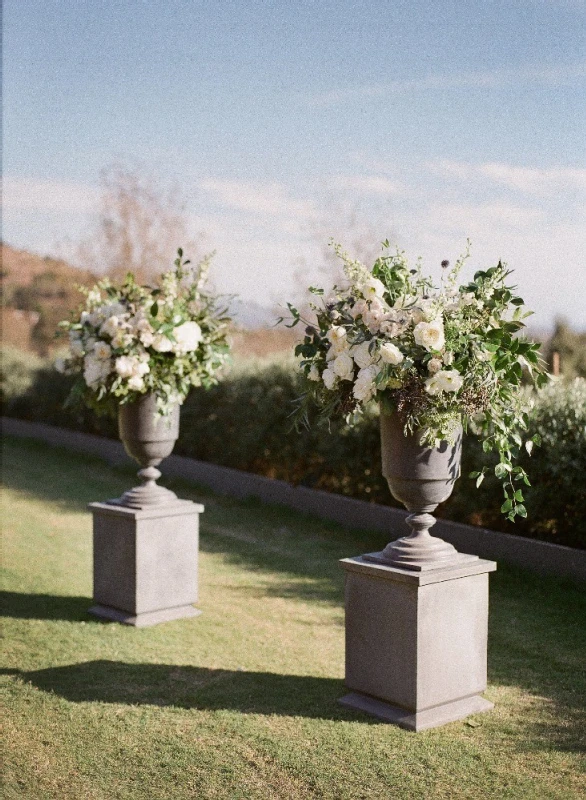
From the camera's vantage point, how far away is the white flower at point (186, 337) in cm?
595

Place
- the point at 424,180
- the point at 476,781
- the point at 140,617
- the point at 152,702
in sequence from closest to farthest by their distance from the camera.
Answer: the point at 476,781, the point at 152,702, the point at 140,617, the point at 424,180

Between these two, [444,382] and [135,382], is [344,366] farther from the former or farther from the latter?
[135,382]

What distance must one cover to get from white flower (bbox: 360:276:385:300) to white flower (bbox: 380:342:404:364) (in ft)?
0.90

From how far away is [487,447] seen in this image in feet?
14.2

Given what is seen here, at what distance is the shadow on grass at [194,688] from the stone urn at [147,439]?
4.39ft

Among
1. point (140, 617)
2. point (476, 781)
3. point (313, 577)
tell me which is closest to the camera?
point (476, 781)

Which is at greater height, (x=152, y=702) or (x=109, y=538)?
(x=109, y=538)

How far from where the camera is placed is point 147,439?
6215 mm

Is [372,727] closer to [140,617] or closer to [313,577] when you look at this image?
[140,617]

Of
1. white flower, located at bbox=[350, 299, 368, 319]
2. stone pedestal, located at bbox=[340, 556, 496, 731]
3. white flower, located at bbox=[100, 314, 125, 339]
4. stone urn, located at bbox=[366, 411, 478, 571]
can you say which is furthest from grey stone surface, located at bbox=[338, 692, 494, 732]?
white flower, located at bbox=[100, 314, 125, 339]

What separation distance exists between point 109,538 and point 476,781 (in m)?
3.41

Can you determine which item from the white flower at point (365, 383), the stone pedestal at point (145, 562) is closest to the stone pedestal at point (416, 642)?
the white flower at point (365, 383)

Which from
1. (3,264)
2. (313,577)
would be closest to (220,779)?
(313,577)

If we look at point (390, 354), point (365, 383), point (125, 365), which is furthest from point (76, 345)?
point (390, 354)
